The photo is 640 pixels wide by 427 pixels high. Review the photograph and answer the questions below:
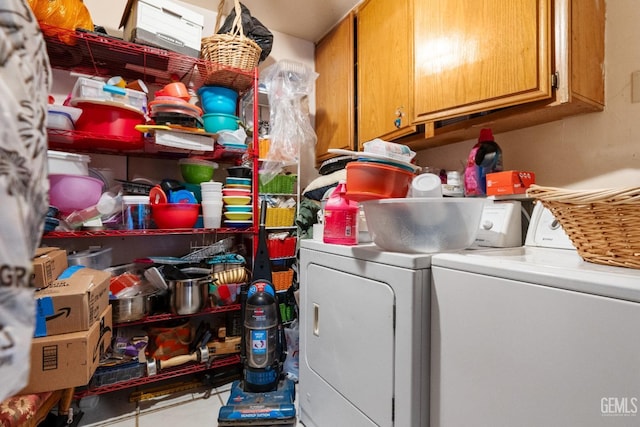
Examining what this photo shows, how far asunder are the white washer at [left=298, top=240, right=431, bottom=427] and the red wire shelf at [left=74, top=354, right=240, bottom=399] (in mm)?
603

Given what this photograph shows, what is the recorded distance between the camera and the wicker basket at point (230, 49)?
178 centimetres

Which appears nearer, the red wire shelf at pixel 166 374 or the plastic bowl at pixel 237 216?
the red wire shelf at pixel 166 374

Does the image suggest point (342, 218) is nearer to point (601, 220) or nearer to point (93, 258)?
point (601, 220)

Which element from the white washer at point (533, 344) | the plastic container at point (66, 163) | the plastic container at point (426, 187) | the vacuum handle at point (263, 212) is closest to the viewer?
the white washer at point (533, 344)

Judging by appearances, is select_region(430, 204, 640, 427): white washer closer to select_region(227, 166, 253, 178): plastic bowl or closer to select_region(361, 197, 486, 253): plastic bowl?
select_region(361, 197, 486, 253): plastic bowl

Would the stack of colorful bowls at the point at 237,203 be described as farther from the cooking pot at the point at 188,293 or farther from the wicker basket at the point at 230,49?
the wicker basket at the point at 230,49

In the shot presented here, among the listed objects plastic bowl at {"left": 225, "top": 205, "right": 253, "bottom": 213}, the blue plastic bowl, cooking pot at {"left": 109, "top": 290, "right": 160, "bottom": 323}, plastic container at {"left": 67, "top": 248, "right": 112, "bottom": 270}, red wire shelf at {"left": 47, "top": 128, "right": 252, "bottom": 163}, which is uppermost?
the blue plastic bowl

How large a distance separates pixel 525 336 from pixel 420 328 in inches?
10.8

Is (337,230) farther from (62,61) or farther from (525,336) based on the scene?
(62,61)

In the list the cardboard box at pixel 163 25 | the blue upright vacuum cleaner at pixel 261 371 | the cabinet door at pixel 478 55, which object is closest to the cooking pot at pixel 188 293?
the blue upright vacuum cleaner at pixel 261 371

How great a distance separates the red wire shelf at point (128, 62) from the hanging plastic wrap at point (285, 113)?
0.67ft

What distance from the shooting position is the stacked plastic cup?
1770 mm

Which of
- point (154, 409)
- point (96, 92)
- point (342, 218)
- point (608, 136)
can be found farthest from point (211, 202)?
point (608, 136)

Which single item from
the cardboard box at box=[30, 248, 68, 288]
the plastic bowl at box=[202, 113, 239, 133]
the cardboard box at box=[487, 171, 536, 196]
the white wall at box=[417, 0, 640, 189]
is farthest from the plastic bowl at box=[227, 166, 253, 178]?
the white wall at box=[417, 0, 640, 189]
